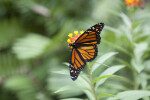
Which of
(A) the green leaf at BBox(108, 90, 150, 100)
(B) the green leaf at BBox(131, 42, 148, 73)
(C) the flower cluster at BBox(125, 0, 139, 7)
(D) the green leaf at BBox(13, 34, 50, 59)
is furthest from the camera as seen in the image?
(D) the green leaf at BBox(13, 34, 50, 59)

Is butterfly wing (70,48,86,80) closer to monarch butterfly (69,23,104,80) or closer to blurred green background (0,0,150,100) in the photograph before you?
monarch butterfly (69,23,104,80)

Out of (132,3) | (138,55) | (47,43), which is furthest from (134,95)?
(47,43)

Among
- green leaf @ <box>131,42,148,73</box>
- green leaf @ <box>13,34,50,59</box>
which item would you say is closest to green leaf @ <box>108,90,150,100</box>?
green leaf @ <box>131,42,148,73</box>

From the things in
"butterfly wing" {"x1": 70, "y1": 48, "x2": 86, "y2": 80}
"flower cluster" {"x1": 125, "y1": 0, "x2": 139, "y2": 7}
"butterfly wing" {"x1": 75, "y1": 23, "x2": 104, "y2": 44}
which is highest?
"flower cluster" {"x1": 125, "y1": 0, "x2": 139, "y2": 7}

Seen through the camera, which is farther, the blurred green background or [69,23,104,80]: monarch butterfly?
the blurred green background

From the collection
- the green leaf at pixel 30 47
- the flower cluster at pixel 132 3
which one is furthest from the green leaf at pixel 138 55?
the green leaf at pixel 30 47

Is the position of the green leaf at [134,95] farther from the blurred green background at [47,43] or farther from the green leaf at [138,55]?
the blurred green background at [47,43]

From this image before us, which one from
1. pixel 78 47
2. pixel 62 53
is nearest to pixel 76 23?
pixel 62 53
